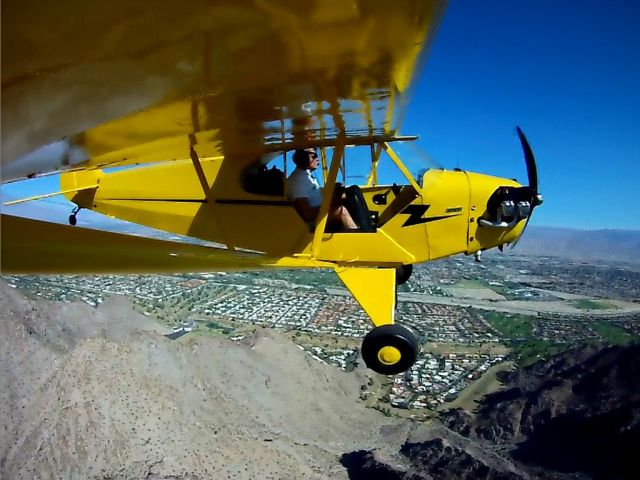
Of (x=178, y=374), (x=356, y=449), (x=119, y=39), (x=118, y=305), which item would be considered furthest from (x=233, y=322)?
(x=119, y=39)

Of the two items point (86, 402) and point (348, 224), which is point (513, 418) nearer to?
point (86, 402)

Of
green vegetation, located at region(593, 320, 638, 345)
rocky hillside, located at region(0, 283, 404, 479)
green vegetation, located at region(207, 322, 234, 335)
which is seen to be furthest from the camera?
green vegetation, located at region(593, 320, 638, 345)

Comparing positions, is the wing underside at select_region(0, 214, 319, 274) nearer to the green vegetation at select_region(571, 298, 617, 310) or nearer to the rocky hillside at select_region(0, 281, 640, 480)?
the rocky hillside at select_region(0, 281, 640, 480)

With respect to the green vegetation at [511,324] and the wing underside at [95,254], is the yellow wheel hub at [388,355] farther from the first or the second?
the green vegetation at [511,324]

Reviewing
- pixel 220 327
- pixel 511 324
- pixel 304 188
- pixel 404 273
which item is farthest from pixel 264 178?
pixel 511 324

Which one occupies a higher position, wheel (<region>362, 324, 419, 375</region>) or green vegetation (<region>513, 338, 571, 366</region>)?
wheel (<region>362, 324, 419, 375</region>)

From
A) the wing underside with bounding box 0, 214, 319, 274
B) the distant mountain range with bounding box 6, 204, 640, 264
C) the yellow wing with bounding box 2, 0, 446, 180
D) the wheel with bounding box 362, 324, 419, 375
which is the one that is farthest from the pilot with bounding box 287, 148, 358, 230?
the distant mountain range with bounding box 6, 204, 640, 264
